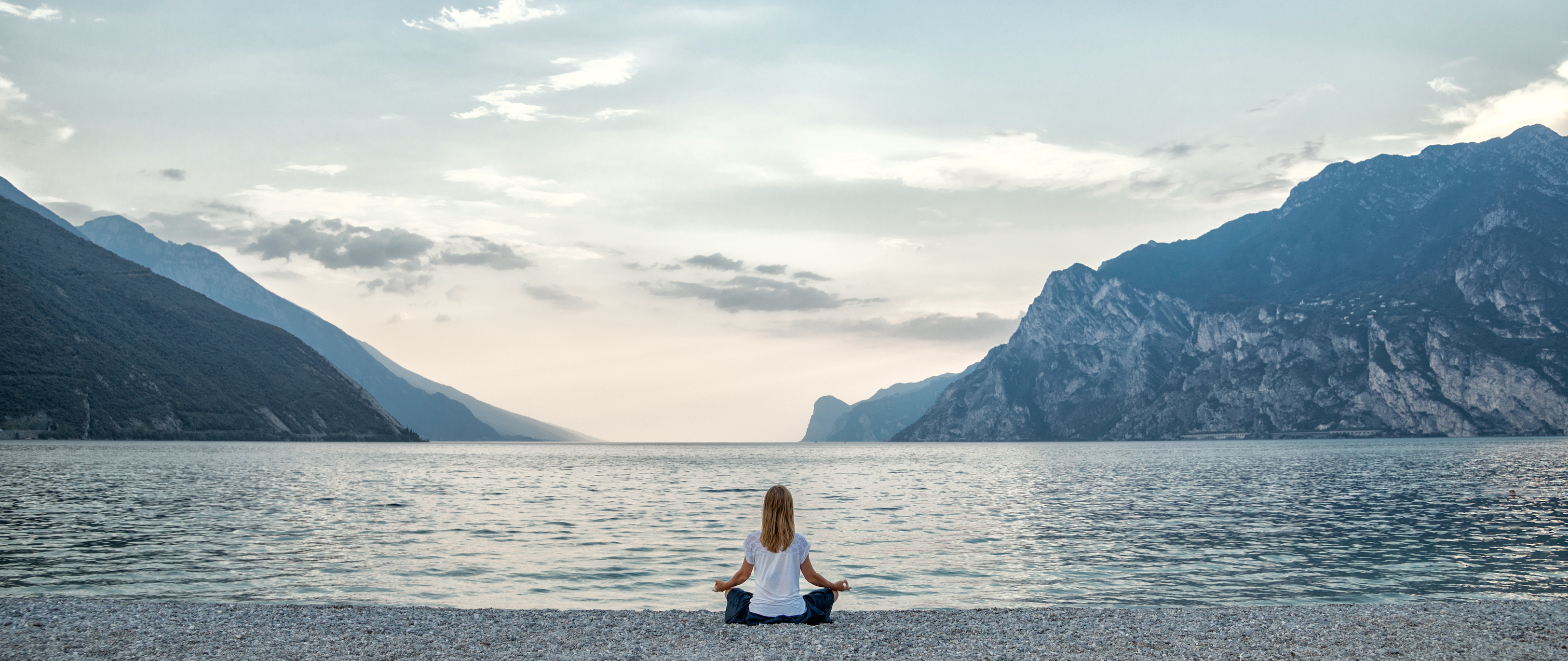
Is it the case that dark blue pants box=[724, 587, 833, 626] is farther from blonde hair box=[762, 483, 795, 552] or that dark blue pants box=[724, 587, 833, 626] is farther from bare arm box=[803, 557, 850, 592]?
blonde hair box=[762, 483, 795, 552]

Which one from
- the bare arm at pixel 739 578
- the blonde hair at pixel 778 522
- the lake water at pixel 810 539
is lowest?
the lake water at pixel 810 539

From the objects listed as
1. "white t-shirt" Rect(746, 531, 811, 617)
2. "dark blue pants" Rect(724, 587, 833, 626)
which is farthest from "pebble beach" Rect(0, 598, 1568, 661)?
"white t-shirt" Rect(746, 531, 811, 617)

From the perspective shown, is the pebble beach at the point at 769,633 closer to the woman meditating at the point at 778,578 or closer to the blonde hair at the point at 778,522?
the woman meditating at the point at 778,578

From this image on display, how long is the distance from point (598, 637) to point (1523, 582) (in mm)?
25287

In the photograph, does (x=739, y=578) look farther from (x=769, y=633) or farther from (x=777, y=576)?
(x=769, y=633)

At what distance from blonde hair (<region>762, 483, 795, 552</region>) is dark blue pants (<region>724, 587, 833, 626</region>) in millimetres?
1276

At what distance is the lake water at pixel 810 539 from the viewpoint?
963 inches

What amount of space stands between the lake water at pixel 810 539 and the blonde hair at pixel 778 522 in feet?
28.2

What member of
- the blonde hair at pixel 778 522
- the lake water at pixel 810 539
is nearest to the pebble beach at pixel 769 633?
the blonde hair at pixel 778 522

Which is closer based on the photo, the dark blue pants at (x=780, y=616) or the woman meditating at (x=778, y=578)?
the woman meditating at (x=778, y=578)

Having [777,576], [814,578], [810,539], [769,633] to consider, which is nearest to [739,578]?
[777,576]

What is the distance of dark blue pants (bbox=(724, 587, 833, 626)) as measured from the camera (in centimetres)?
1581

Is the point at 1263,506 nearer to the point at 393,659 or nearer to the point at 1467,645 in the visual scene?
the point at 1467,645

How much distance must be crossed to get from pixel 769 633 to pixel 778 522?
190 cm
